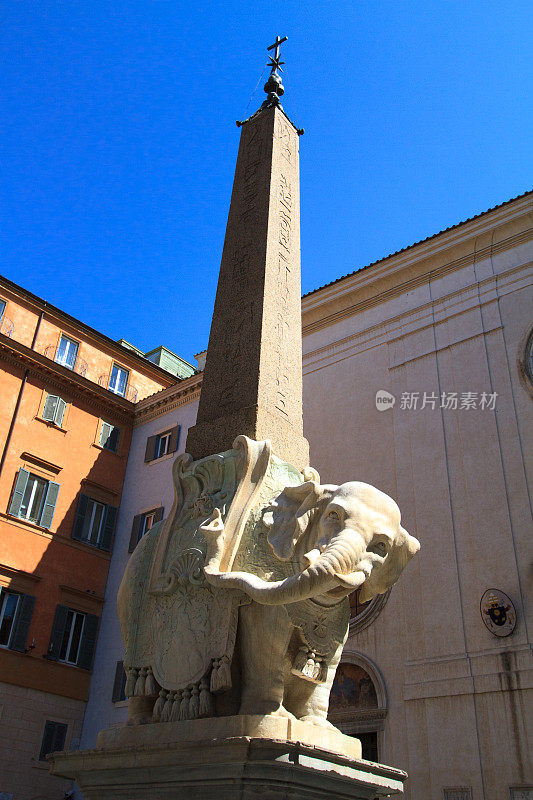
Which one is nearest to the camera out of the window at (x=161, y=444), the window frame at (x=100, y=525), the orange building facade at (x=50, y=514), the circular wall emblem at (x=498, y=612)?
the circular wall emblem at (x=498, y=612)

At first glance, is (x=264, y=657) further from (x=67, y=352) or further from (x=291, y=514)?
(x=67, y=352)

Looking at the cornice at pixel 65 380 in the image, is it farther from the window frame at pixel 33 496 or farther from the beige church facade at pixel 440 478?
the beige church facade at pixel 440 478

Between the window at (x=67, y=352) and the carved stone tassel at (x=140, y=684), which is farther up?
the window at (x=67, y=352)

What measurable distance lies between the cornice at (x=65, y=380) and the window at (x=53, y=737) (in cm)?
740

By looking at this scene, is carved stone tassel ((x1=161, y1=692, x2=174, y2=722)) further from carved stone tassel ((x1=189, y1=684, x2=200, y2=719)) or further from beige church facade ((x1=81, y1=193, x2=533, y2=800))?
beige church facade ((x1=81, y1=193, x2=533, y2=800))

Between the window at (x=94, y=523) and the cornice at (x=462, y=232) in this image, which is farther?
the window at (x=94, y=523)

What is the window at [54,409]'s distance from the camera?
16.8 meters

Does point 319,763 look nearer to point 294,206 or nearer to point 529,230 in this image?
point 294,206

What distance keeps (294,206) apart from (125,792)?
15.0 feet

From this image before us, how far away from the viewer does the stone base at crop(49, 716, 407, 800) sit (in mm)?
2902

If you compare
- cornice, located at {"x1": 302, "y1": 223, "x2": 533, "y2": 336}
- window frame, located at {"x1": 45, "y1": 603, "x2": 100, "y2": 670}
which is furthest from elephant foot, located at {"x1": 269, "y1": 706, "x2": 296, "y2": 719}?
window frame, located at {"x1": 45, "y1": 603, "x2": 100, "y2": 670}

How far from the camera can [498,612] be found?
33.1 ft

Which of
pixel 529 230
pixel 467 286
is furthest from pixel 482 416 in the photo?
pixel 529 230

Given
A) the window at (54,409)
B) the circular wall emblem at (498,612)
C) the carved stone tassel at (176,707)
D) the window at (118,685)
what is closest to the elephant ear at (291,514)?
the carved stone tassel at (176,707)
